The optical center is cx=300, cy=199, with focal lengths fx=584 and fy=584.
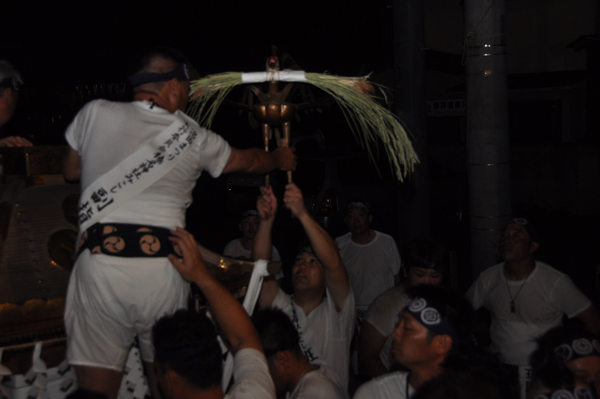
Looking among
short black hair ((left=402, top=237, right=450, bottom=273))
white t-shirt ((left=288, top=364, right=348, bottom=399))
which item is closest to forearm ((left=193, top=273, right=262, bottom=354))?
white t-shirt ((left=288, top=364, right=348, bottom=399))

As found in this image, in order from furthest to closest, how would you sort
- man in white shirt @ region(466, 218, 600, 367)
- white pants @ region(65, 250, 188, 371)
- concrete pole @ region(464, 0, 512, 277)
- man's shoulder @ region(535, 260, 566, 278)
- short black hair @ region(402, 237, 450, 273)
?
1. concrete pole @ region(464, 0, 512, 277)
2. man's shoulder @ region(535, 260, 566, 278)
3. man in white shirt @ region(466, 218, 600, 367)
4. short black hair @ region(402, 237, 450, 273)
5. white pants @ region(65, 250, 188, 371)

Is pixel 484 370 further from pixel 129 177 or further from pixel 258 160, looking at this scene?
pixel 129 177

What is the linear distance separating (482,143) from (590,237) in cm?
766

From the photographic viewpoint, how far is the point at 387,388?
2.75m

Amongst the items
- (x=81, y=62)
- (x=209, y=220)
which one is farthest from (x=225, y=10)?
(x=81, y=62)

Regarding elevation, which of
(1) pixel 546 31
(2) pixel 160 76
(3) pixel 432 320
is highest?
(1) pixel 546 31

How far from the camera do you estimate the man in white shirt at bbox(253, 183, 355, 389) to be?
3.30 meters

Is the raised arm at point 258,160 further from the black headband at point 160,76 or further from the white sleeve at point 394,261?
the white sleeve at point 394,261

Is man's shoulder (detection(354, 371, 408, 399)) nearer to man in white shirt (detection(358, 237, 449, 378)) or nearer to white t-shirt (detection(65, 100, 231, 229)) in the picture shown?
man in white shirt (detection(358, 237, 449, 378))

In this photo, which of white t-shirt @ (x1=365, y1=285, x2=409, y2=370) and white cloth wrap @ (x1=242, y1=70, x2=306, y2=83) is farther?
white t-shirt @ (x1=365, y1=285, x2=409, y2=370)

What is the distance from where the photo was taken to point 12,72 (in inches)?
119

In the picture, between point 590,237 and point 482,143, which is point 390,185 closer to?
point 590,237

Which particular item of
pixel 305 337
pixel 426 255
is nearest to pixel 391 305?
pixel 426 255

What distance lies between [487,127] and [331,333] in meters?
2.57
